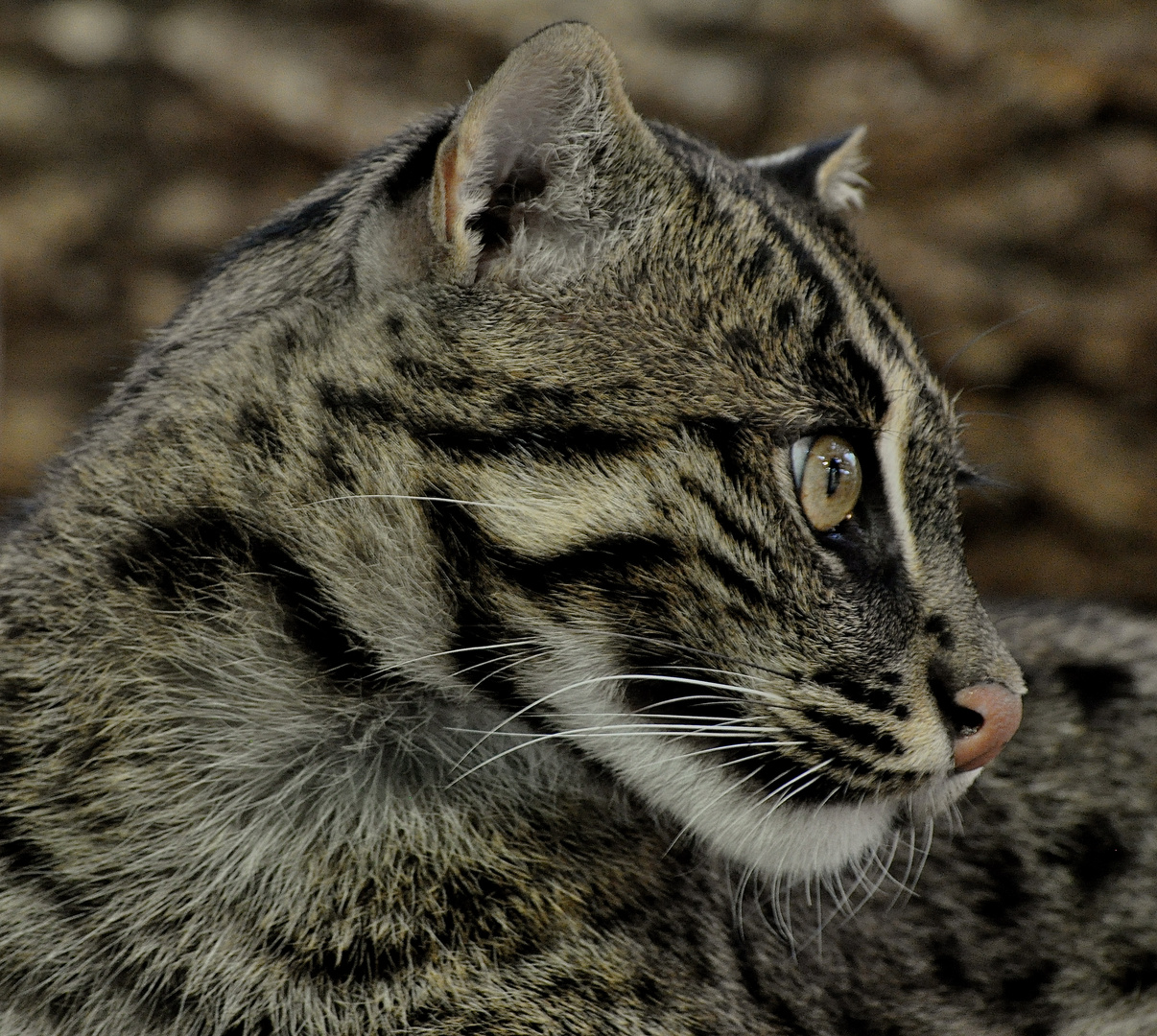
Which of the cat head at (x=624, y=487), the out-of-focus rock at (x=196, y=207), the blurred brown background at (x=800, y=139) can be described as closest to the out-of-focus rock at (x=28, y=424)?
the blurred brown background at (x=800, y=139)

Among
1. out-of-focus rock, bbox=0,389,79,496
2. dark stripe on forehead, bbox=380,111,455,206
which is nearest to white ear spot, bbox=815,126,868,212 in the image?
dark stripe on forehead, bbox=380,111,455,206

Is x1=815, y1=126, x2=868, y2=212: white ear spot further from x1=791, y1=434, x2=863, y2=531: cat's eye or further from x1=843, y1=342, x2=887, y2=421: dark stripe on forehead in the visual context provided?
x1=791, y1=434, x2=863, y2=531: cat's eye

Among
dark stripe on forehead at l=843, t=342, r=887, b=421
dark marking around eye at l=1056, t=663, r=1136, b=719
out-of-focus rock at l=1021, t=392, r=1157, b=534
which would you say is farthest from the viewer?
out-of-focus rock at l=1021, t=392, r=1157, b=534

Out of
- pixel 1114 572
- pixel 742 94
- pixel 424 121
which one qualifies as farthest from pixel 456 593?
pixel 1114 572

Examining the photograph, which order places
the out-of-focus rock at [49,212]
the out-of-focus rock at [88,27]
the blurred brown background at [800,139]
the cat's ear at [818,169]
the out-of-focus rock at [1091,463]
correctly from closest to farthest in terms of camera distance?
the cat's ear at [818,169] < the blurred brown background at [800,139] < the out-of-focus rock at [1091,463] < the out-of-focus rock at [88,27] < the out-of-focus rock at [49,212]

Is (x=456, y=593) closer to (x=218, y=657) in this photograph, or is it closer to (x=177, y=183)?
(x=218, y=657)

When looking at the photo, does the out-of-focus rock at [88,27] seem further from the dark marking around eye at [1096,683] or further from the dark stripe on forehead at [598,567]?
the dark marking around eye at [1096,683]

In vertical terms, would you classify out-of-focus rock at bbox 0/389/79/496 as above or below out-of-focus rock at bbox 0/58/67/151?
below

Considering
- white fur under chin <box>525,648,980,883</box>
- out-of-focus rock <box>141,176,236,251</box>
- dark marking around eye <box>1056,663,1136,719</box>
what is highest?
out-of-focus rock <box>141,176,236,251</box>

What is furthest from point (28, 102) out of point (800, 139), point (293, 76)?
point (800, 139)
